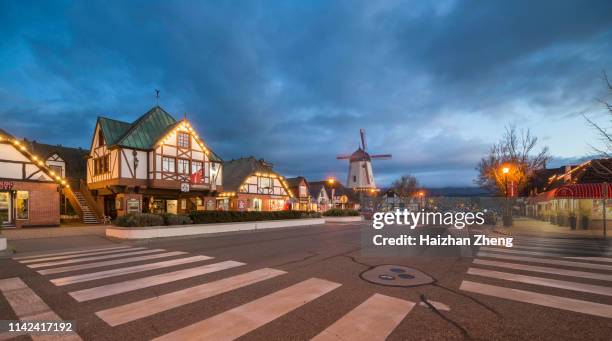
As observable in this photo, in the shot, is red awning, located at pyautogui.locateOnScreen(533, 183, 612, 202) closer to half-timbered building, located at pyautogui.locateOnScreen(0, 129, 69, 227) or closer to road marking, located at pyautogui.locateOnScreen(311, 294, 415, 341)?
road marking, located at pyautogui.locateOnScreen(311, 294, 415, 341)

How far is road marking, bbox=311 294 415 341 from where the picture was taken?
4.23 metres

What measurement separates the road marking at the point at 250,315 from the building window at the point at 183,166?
25.2 meters

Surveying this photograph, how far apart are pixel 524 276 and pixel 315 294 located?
5.38 m

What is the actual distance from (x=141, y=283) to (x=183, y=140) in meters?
24.3

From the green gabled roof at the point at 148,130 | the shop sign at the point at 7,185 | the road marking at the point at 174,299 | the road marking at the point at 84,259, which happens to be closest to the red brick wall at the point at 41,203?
the shop sign at the point at 7,185

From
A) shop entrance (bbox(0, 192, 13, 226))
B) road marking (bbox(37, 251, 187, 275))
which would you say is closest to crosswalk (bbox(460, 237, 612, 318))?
road marking (bbox(37, 251, 187, 275))

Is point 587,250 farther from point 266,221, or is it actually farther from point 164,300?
point 266,221

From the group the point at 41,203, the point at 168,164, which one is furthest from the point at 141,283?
the point at 168,164

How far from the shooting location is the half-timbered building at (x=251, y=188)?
3781 centimetres

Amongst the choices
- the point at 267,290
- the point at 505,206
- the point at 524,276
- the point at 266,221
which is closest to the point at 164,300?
the point at 267,290

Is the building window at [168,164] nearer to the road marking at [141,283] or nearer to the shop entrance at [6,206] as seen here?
the shop entrance at [6,206]

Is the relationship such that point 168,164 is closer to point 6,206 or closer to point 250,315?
point 6,206

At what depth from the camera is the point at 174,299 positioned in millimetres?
5801

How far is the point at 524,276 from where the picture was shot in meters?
7.38
